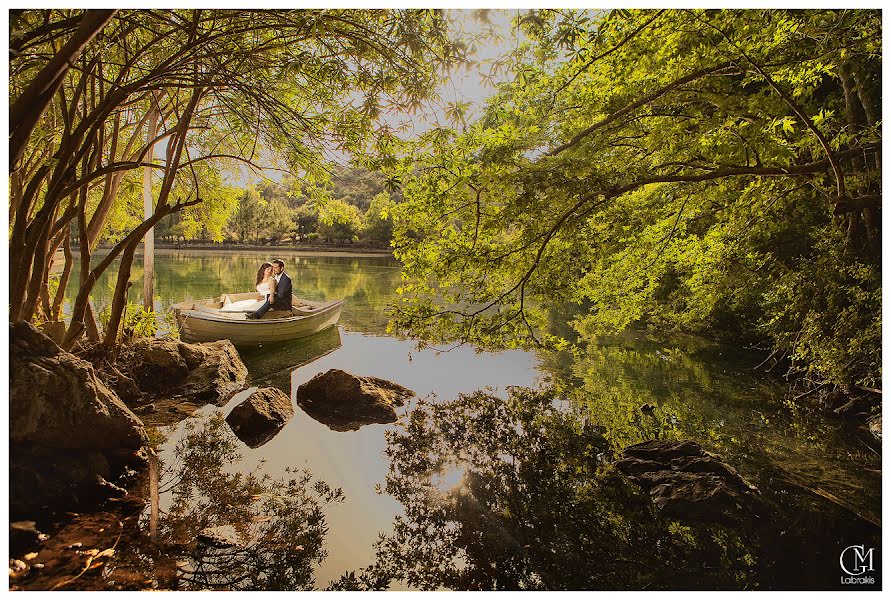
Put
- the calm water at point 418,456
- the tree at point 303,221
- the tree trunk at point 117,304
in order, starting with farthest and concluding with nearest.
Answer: the tree at point 303,221
the tree trunk at point 117,304
the calm water at point 418,456

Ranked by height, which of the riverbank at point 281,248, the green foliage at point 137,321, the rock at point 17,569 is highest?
the riverbank at point 281,248

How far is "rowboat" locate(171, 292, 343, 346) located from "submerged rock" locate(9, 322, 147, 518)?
5.39m

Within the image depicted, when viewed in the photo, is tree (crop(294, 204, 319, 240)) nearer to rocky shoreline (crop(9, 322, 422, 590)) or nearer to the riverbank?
the riverbank

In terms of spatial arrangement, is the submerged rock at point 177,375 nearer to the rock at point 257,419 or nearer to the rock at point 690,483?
the rock at point 257,419

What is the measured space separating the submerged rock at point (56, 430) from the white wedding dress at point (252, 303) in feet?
22.7

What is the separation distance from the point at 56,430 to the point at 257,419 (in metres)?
2.14

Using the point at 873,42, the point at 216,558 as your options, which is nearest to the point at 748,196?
the point at 873,42

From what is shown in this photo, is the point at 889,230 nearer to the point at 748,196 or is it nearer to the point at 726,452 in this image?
the point at 748,196

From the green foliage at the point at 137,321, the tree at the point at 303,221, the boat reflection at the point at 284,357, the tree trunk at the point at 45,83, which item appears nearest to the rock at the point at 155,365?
the green foliage at the point at 137,321

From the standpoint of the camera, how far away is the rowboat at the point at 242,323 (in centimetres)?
953

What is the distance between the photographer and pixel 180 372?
23.1 ft

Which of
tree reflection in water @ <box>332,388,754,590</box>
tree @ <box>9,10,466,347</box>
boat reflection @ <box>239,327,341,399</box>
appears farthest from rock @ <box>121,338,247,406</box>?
tree reflection in water @ <box>332,388,754,590</box>

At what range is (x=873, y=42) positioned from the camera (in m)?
3.77

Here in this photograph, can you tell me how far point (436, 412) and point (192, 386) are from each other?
3.70m
